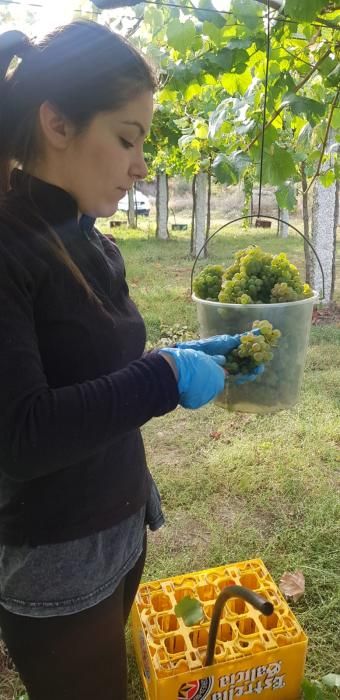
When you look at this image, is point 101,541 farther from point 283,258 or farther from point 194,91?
point 194,91

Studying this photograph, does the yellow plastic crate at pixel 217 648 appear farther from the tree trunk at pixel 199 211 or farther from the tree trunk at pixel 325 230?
the tree trunk at pixel 199 211

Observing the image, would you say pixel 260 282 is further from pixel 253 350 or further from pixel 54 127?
pixel 54 127

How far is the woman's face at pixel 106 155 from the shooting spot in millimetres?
1006

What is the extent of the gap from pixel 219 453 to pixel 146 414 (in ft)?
8.47

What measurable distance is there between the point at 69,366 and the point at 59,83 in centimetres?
51

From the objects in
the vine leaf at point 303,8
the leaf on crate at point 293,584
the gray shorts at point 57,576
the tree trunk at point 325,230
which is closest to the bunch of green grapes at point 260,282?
the vine leaf at point 303,8

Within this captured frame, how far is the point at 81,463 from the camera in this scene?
1055 mm

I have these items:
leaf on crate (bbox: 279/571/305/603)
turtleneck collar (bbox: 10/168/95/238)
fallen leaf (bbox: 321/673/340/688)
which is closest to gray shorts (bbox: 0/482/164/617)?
turtleneck collar (bbox: 10/168/95/238)

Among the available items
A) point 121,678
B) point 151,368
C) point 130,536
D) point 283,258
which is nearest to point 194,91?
point 283,258

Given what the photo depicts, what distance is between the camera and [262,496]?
Result: 2.99m

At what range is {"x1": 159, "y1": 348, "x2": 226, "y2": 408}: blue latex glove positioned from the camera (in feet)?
3.38

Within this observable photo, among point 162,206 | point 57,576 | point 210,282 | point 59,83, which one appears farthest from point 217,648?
point 162,206

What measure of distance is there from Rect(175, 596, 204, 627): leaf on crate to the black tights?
0.46m

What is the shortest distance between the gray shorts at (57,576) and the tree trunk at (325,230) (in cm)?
570
